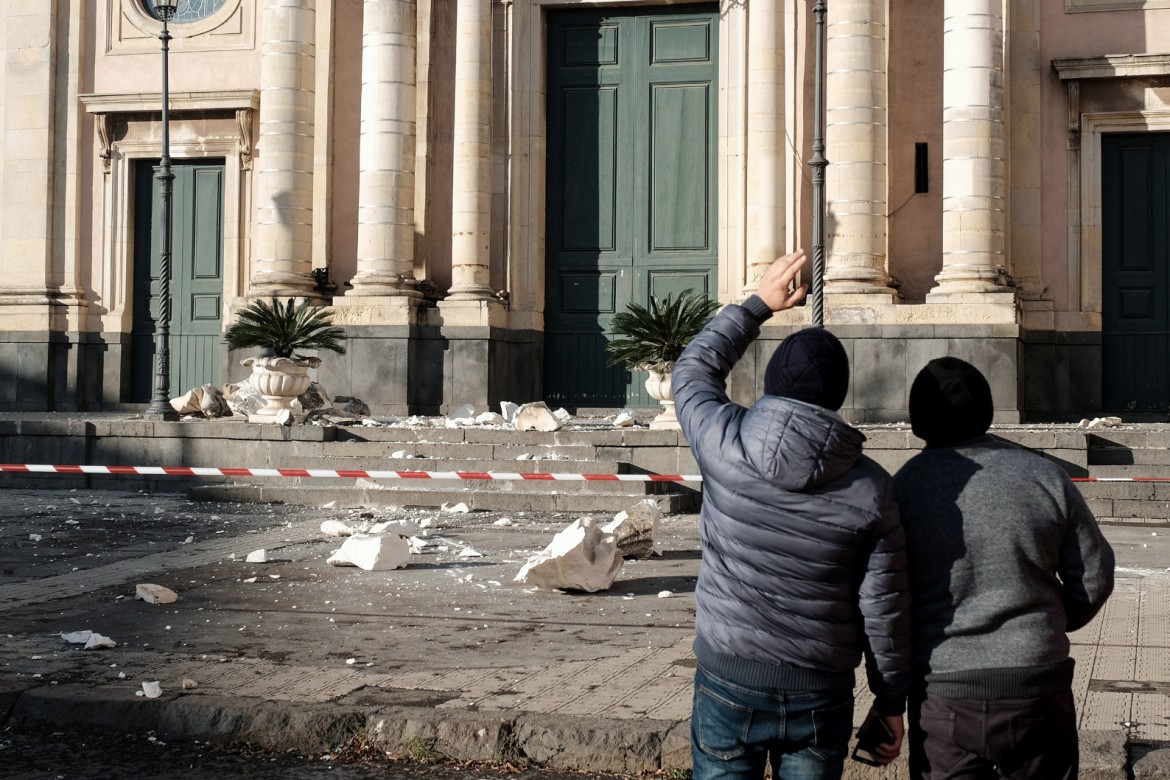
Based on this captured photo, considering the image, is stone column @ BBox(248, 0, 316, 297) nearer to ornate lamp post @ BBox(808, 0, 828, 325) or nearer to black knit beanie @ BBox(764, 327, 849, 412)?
ornate lamp post @ BBox(808, 0, 828, 325)

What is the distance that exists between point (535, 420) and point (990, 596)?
14.0m

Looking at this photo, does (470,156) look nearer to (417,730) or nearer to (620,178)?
(620,178)

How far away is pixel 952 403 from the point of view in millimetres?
3676

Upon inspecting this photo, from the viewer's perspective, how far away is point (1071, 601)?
144 inches

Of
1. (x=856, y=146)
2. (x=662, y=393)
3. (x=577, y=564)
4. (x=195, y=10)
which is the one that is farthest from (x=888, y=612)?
(x=195, y=10)

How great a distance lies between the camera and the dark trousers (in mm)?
3494

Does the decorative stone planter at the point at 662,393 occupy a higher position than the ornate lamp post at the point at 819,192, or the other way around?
the ornate lamp post at the point at 819,192

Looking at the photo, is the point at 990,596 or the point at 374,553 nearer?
the point at 990,596

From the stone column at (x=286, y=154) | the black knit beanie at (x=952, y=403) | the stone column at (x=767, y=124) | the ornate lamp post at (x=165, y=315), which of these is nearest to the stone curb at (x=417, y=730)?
the black knit beanie at (x=952, y=403)

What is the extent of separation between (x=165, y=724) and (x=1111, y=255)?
1788 centimetres

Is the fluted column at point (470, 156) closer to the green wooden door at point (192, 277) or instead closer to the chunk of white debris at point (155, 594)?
the green wooden door at point (192, 277)

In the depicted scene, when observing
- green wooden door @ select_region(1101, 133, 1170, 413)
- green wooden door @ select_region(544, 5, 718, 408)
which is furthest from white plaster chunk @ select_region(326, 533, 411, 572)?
green wooden door @ select_region(1101, 133, 1170, 413)

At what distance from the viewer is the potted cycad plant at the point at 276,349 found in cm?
1834

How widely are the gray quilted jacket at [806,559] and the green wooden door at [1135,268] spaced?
732 inches
